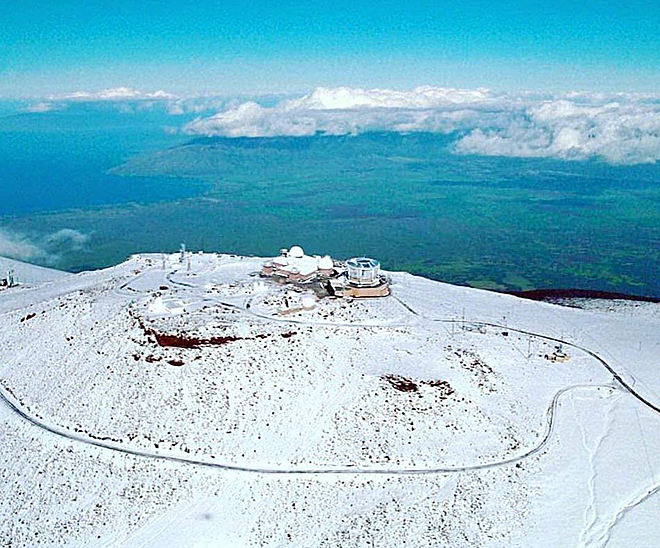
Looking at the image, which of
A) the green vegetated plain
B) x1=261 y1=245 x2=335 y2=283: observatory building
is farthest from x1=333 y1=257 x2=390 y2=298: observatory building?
the green vegetated plain

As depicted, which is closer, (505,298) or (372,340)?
(372,340)

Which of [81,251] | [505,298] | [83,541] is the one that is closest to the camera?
[83,541]

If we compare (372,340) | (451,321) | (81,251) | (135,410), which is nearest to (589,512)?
(372,340)

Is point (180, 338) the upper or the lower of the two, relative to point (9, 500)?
upper

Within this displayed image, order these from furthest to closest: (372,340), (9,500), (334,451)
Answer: (372,340)
(334,451)
(9,500)

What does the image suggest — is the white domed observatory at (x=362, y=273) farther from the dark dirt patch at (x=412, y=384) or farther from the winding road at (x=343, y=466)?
the winding road at (x=343, y=466)

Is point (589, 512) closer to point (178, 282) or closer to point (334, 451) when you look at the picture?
point (334, 451)

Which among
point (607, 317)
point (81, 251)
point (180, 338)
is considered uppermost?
point (180, 338)

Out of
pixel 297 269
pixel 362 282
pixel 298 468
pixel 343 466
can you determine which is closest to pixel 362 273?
pixel 362 282
